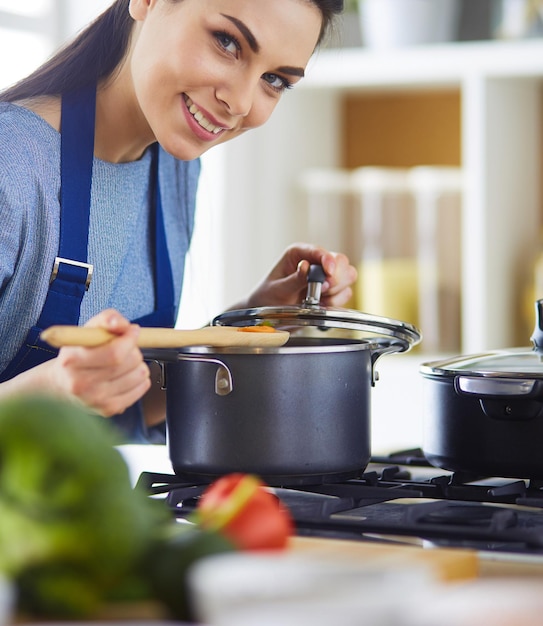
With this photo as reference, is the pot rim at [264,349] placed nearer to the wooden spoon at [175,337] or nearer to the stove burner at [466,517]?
the wooden spoon at [175,337]

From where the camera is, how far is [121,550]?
0.59 metres

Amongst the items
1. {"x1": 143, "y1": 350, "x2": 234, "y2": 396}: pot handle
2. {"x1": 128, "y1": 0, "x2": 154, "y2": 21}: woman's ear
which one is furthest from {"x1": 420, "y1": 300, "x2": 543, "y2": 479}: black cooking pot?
{"x1": 128, "y1": 0, "x2": 154, "y2": 21}: woman's ear

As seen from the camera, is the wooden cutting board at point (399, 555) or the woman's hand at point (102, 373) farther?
the woman's hand at point (102, 373)

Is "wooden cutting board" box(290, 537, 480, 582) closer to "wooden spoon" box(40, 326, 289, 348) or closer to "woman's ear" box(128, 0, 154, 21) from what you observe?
"wooden spoon" box(40, 326, 289, 348)

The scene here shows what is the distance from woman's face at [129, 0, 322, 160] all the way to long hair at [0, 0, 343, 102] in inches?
3.6

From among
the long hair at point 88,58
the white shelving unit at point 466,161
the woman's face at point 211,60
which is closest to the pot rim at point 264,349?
the woman's face at point 211,60

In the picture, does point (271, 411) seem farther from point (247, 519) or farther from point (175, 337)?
point (247, 519)

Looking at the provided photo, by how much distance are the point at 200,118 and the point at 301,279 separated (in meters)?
0.28

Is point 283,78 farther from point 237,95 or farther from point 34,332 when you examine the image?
point 34,332

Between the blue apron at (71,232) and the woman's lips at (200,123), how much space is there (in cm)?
16

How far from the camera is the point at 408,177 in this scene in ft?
8.67

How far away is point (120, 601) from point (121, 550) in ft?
0.12

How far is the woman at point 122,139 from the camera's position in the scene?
1.36m

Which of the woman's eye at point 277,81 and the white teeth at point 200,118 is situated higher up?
the woman's eye at point 277,81
